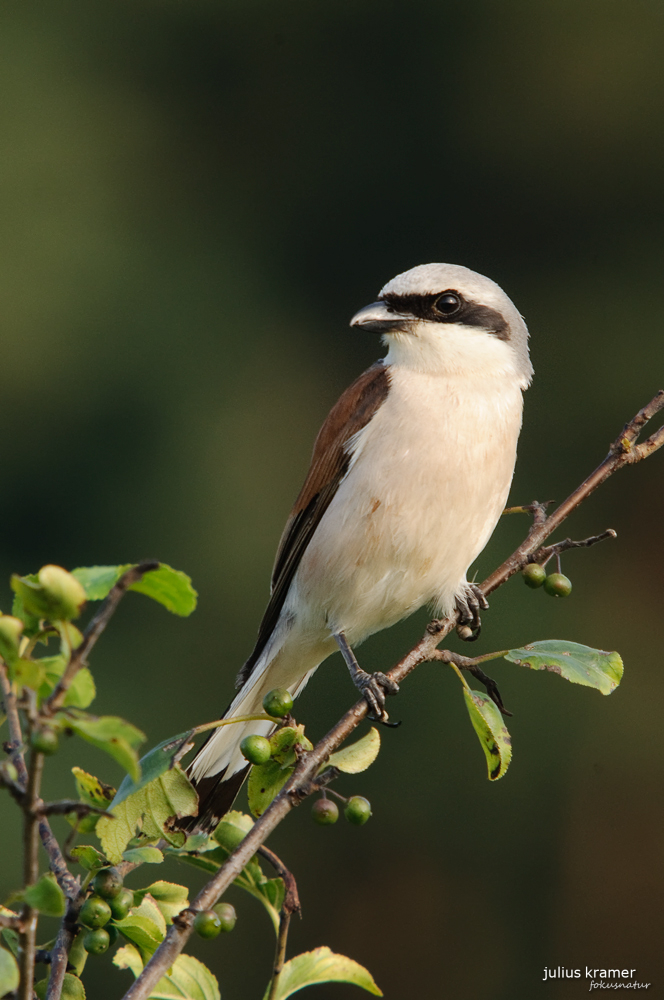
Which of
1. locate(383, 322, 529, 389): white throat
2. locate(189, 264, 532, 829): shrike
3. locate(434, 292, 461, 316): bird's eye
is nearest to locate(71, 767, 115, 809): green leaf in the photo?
locate(189, 264, 532, 829): shrike

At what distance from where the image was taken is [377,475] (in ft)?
9.62

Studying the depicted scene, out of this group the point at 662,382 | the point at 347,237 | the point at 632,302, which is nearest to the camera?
the point at 662,382

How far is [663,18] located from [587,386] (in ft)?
17.7

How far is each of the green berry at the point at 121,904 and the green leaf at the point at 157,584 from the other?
495mm

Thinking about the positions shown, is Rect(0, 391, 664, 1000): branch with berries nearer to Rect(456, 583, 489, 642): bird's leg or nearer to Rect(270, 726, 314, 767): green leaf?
Rect(270, 726, 314, 767): green leaf

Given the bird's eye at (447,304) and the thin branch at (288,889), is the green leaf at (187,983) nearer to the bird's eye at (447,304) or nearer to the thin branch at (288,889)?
the thin branch at (288,889)

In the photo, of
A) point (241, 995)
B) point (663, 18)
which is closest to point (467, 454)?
point (241, 995)

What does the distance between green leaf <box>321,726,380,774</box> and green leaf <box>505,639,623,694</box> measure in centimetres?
26

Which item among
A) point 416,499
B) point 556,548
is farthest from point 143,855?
point 416,499

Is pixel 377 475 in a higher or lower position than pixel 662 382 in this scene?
higher

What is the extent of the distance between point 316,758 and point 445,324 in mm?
1721

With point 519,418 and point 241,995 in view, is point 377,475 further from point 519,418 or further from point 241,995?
point 241,995

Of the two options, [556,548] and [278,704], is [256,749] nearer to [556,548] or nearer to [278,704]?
[278,704]

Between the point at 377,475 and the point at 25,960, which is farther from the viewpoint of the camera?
the point at 377,475
